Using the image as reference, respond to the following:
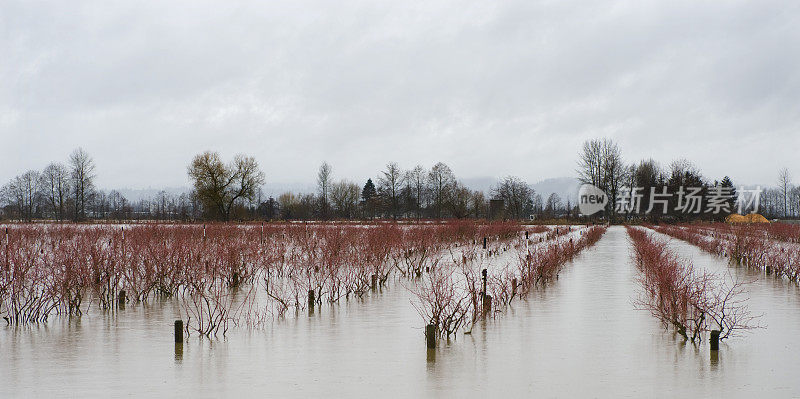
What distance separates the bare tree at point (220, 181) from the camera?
63.6 m

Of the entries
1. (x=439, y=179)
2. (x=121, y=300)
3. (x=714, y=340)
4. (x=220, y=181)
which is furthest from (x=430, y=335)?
(x=439, y=179)

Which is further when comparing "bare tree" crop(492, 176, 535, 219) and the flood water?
"bare tree" crop(492, 176, 535, 219)

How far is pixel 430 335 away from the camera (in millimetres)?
8609

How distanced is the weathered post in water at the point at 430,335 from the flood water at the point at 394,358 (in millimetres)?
115

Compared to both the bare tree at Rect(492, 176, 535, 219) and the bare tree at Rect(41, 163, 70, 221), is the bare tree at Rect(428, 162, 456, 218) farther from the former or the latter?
the bare tree at Rect(41, 163, 70, 221)

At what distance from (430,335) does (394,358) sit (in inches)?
23.6

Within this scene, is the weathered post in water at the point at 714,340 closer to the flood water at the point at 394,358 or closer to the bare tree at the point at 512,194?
the flood water at the point at 394,358

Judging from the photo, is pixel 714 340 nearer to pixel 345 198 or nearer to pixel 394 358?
pixel 394 358

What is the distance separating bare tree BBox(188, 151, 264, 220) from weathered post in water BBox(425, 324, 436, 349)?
187ft

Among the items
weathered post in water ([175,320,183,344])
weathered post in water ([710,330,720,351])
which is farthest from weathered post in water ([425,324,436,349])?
weathered post in water ([710,330,720,351])

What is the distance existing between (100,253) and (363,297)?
19.8ft

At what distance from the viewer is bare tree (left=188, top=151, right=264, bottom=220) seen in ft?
209

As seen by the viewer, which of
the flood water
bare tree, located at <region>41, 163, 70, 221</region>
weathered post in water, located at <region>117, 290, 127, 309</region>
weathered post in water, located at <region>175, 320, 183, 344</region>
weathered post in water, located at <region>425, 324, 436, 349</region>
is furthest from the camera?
bare tree, located at <region>41, 163, 70, 221</region>

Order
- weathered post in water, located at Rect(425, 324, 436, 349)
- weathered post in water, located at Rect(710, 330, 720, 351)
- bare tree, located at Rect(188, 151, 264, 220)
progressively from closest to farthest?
weathered post in water, located at Rect(710, 330, 720, 351) < weathered post in water, located at Rect(425, 324, 436, 349) < bare tree, located at Rect(188, 151, 264, 220)
